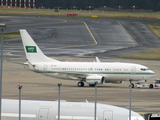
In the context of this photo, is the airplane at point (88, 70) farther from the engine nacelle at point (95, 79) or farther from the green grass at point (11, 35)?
the green grass at point (11, 35)

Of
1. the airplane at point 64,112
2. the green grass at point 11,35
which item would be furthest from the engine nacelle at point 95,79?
the green grass at point 11,35

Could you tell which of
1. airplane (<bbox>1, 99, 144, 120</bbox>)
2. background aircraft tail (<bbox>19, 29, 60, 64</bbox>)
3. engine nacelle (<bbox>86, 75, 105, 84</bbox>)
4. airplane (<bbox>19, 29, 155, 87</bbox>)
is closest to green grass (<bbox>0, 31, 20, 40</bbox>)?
background aircraft tail (<bbox>19, 29, 60, 64</bbox>)

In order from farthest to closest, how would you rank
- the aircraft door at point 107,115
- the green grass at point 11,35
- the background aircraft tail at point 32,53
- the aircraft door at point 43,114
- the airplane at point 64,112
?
the green grass at point 11,35 < the background aircraft tail at point 32,53 < the aircraft door at point 43,114 < the airplane at point 64,112 < the aircraft door at point 107,115

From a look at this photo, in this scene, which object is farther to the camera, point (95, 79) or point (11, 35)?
point (11, 35)

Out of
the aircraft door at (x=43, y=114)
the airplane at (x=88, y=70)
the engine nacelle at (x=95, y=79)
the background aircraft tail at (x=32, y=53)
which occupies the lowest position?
the aircraft door at (x=43, y=114)

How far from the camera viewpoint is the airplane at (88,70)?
68.5 meters

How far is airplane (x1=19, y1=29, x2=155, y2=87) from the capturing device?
225ft

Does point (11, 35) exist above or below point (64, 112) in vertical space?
above

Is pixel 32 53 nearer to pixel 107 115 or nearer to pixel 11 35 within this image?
pixel 107 115

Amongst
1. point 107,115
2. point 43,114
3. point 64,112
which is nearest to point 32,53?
point 43,114

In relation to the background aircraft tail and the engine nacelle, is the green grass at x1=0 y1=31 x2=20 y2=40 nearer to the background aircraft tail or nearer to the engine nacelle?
the background aircraft tail

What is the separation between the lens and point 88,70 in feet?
227

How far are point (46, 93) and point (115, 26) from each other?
11031 centimetres

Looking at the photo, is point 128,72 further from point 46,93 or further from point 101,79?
point 46,93
